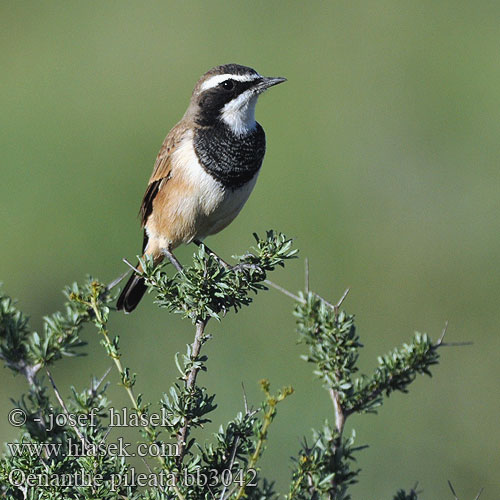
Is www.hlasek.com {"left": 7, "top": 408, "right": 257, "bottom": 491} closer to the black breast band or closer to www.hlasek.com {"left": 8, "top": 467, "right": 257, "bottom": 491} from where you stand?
www.hlasek.com {"left": 8, "top": 467, "right": 257, "bottom": 491}

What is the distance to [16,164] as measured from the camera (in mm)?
10273

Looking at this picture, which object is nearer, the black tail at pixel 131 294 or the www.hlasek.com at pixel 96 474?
the www.hlasek.com at pixel 96 474

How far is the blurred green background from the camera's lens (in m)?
6.12

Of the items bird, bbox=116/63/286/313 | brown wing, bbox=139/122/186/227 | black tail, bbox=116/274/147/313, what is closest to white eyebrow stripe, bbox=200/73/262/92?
bird, bbox=116/63/286/313

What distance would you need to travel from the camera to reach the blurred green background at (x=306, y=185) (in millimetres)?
6125

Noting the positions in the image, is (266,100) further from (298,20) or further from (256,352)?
(256,352)

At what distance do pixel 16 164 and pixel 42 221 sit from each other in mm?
1362

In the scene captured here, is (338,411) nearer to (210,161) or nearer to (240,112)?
(210,161)

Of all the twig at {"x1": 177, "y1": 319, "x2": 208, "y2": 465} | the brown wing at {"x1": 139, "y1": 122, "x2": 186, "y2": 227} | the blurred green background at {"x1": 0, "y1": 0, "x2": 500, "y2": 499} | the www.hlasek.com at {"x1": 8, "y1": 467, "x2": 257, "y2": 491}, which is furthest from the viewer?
the blurred green background at {"x1": 0, "y1": 0, "x2": 500, "y2": 499}

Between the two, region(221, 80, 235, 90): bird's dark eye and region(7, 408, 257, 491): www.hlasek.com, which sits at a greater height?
region(221, 80, 235, 90): bird's dark eye

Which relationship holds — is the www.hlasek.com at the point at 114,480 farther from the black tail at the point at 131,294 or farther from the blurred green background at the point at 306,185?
the black tail at the point at 131,294

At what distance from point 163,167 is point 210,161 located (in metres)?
0.45

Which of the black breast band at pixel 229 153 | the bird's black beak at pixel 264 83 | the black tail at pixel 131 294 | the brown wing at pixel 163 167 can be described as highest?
the bird's black beak at pixel 264 83

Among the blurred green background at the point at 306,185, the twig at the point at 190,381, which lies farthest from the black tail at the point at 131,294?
the twig at the point at 190,381
